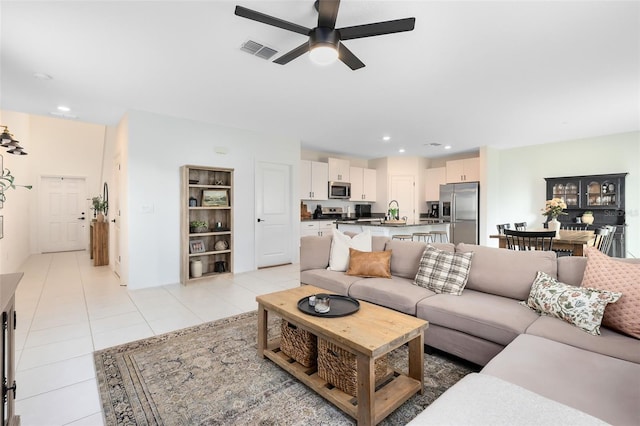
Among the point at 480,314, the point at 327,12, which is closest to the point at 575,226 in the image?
the point at 480,314

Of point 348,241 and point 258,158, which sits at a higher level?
point 258,158

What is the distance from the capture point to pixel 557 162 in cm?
623

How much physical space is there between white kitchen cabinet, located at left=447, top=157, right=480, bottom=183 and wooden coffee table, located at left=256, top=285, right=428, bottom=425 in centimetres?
589

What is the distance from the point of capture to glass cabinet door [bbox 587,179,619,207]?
550cm

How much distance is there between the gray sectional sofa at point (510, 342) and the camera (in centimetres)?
110

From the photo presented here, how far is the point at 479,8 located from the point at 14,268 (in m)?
7.55

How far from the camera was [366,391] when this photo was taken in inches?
62.3

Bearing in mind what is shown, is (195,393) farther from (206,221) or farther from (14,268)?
(14,268)

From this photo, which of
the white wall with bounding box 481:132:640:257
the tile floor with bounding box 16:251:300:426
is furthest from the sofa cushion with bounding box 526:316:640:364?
the white wall with bounding box 481:132:640:257

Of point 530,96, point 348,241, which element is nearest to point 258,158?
point 348,241

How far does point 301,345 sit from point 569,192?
6.40m

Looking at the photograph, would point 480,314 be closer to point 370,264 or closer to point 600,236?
point 370,264

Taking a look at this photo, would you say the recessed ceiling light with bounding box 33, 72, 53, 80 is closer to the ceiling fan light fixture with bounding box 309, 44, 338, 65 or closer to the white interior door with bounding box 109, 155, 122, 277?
the white interior door with bounding box 109, 155, 122, 277

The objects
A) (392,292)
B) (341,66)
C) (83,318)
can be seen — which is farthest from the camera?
(83,318)
